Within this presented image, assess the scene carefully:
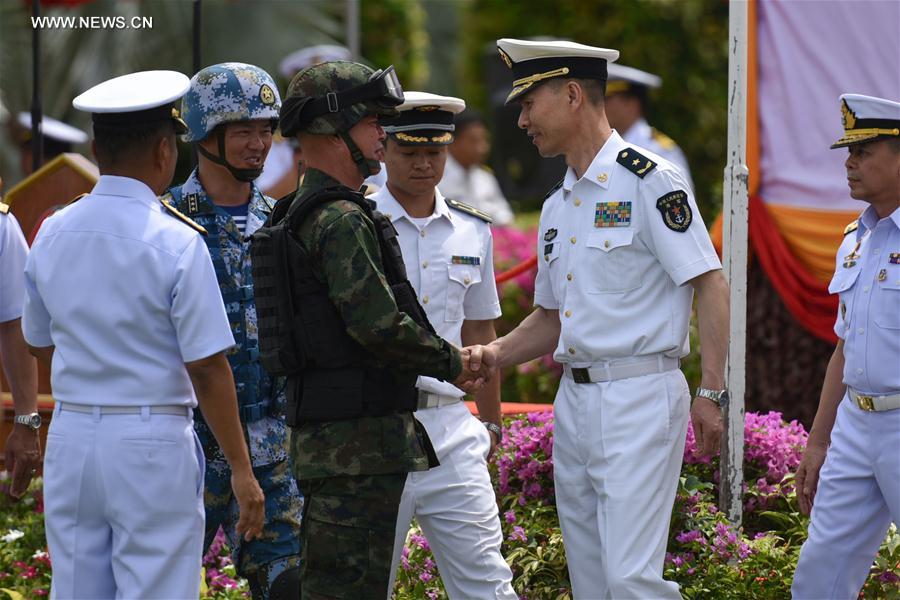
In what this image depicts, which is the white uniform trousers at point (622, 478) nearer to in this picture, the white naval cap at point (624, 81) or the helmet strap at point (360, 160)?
the helmet strap at point (360, 160)

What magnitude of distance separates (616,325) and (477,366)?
0.55 meters

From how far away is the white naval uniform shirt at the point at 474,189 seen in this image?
1234 cm

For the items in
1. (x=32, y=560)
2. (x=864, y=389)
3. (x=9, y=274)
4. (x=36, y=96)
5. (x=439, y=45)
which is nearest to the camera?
(x=864, y=389)

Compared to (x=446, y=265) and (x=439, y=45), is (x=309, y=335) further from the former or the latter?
(x=439, y=45)

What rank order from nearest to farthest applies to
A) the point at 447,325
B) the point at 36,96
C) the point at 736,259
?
the point at 447,325, the point at 736,259, the point at 36,96

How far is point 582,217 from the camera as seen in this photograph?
15.5 ft

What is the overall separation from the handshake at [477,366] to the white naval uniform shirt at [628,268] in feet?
0.97

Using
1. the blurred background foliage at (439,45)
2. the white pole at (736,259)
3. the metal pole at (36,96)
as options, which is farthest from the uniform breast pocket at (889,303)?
the blurred background foliage at (439,45)

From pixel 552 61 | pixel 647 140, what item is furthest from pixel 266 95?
pixel 647 140

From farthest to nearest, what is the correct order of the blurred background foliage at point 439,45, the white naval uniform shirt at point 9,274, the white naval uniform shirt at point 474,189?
the blurred background foliage at point 439,45
the white naval uniform shirt at point 474,189
the white naval uniform shirt at point 9,274

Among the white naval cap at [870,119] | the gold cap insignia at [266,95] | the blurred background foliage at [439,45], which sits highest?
the blurred background foliage at [439,45]

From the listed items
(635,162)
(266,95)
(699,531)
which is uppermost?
(266,95)

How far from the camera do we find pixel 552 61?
471 centimetres

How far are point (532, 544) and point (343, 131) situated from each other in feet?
6.71
